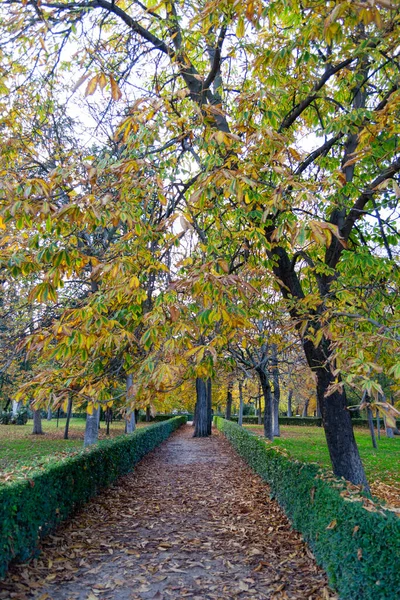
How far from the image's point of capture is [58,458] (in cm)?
661

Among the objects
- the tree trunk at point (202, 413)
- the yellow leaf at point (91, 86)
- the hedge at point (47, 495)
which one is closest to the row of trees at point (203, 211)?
the yellow leaf at point (91, 86)

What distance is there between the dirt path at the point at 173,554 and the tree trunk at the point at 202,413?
44.5 ft

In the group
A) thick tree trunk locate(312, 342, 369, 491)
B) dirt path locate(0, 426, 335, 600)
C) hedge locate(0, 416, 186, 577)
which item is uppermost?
thick tree trunk locate(312, 342, 369, 491)

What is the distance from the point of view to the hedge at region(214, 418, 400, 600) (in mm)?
3059

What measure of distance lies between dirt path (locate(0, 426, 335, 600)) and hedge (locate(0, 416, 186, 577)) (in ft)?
0.64

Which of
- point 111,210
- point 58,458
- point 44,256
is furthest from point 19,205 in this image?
point 58,458

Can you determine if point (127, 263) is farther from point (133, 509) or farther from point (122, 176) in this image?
point (133, 509)

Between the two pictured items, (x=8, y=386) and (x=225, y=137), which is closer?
(x=225, y=137)

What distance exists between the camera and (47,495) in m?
5.17

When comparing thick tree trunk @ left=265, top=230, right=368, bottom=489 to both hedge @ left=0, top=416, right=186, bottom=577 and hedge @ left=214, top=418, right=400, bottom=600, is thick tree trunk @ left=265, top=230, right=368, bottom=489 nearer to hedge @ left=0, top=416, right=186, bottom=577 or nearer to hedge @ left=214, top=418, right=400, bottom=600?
hedge @ left=214, top=418, right=400, bottom=600

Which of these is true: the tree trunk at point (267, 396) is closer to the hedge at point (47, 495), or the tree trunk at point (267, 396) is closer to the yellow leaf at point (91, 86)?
the hedge at point (47, 495)

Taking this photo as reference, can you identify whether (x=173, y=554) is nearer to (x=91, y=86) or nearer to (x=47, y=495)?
(x=47, y=495)

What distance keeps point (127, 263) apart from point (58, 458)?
433cm

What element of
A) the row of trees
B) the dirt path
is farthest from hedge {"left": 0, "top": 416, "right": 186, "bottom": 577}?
the row of trees
